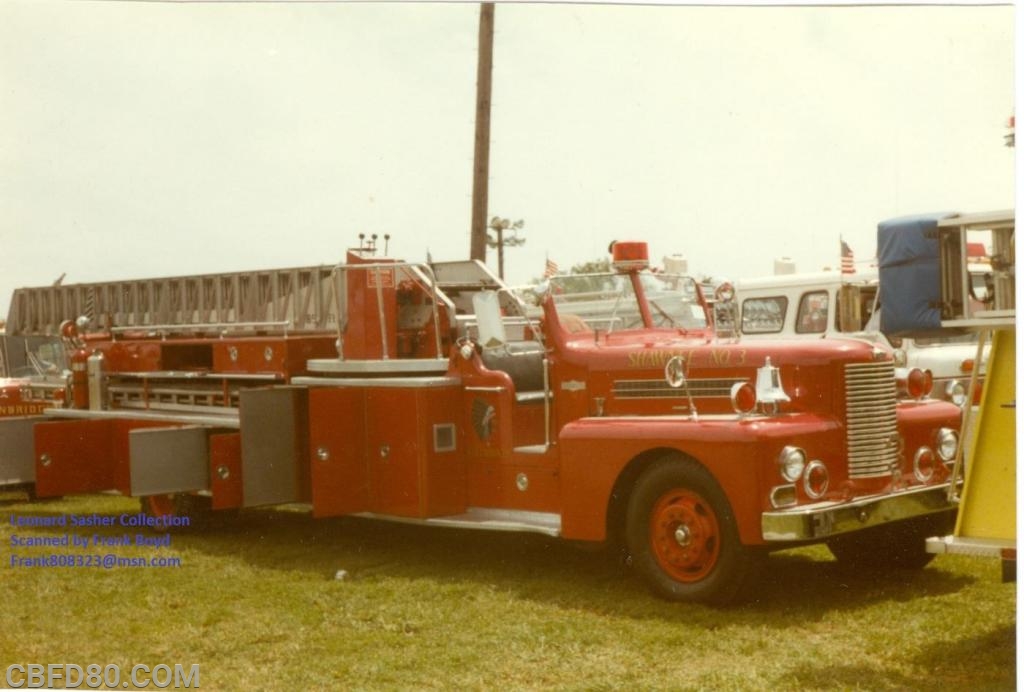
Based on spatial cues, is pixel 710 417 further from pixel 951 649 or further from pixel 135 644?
pixel 135 644

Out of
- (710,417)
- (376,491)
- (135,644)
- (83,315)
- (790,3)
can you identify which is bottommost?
(135,644)

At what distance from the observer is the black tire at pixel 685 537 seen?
639 centimetres

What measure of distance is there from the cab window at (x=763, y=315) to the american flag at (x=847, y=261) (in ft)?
2.31

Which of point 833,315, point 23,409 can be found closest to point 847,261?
point 833,315

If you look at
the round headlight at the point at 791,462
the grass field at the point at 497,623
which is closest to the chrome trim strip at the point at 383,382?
the grass field at the point at 497,623

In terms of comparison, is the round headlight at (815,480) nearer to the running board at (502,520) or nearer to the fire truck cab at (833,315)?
the running board at (502,520)

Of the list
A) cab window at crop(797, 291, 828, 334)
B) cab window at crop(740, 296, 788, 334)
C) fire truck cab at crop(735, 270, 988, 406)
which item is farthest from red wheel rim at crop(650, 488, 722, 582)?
cab window at crop(740, 296, 788, 334)

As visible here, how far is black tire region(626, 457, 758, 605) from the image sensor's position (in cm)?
639

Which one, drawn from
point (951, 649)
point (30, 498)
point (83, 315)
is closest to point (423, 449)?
point (951, 649)

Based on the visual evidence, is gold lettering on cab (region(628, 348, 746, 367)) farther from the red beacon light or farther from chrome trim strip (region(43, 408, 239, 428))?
chrome trim strip (region(43, 408, 239, 428))

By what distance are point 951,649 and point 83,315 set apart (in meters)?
7.99

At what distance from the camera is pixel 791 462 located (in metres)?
6.27

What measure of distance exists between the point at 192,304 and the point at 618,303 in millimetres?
3805

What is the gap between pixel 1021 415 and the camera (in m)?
5.18
